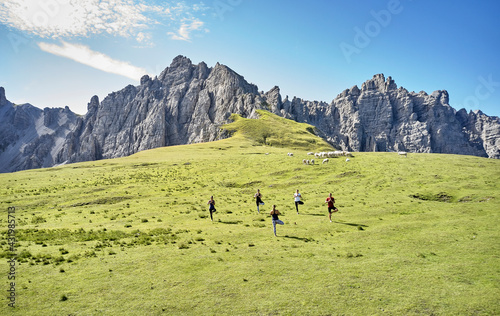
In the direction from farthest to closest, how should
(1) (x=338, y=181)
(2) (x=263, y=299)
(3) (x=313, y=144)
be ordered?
1. (3) (x=313, y=144)
2. (1) (x=338, y=181)
3. (2) (x=263, y=299)

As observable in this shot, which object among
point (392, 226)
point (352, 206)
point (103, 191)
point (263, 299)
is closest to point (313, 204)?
point (352, 206)

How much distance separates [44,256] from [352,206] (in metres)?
35.8

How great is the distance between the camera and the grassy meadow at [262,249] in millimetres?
15164

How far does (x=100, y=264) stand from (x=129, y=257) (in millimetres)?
2042

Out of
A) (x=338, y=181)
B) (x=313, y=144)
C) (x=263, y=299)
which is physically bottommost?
(x=263, y=299)

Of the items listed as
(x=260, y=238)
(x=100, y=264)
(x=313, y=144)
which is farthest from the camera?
(x=313, y=144)

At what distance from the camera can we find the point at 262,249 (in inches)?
907

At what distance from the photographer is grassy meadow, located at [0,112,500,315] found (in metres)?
15.2

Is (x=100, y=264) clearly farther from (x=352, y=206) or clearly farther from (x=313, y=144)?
(x=313, y=144)

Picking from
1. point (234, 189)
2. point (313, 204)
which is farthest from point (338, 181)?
point (234, 189)

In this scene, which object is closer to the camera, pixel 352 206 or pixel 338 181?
pixel 352 206

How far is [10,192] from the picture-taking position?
51.0m

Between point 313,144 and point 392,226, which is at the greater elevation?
point 313,144

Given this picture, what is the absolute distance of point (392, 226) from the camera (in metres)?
28.6
